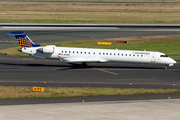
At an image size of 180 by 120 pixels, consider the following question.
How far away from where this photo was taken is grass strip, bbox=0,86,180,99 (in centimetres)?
3111

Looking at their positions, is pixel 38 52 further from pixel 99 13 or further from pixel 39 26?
pixel 99 13

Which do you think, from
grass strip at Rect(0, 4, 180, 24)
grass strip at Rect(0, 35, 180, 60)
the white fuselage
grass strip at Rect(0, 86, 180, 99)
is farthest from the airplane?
grass strip at Rect(0, 4, 180, 24)

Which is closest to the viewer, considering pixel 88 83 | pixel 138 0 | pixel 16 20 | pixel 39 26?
pixel 88 83

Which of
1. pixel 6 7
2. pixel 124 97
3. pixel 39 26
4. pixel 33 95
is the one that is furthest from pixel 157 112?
pixel 6 7

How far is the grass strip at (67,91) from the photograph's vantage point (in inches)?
1225

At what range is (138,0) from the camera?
183375 millimetres

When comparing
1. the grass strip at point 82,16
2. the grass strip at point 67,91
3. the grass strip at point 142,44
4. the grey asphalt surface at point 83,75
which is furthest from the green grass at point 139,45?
the grass strip at point 82,16

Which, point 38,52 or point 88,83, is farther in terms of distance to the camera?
Result: point 38,52

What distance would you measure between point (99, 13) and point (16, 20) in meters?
35.9

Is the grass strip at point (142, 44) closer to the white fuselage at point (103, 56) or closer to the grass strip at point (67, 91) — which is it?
the white fuselage at point (103, 56)

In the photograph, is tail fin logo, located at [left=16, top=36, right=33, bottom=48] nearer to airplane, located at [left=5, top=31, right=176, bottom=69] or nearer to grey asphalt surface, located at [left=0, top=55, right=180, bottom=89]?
airplane, located at [left=5, top=31, right=176, bottom=69]

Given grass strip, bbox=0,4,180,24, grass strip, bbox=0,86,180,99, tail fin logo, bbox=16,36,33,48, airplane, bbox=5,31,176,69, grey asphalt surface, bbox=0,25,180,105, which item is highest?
grass strip, bbox=0,4,180,24

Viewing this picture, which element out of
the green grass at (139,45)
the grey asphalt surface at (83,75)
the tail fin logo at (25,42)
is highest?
the green grass at (139,45)

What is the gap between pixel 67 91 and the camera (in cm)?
3300
